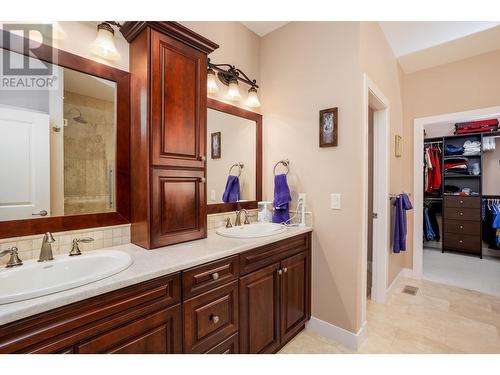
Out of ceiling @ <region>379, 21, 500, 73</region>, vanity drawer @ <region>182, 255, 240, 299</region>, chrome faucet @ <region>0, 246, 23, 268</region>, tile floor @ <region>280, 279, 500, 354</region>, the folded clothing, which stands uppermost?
ceiling @ <region>379, 21, 500, 73</region>

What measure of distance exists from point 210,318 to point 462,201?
15.2 ft

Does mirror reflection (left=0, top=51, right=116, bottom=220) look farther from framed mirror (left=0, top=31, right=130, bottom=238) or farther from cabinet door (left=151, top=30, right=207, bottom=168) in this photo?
cabinet door (left=151, top=30, right=207, bottom=168)

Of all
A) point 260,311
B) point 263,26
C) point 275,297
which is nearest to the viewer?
point 260,311

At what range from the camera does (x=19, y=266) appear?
40.7 inches

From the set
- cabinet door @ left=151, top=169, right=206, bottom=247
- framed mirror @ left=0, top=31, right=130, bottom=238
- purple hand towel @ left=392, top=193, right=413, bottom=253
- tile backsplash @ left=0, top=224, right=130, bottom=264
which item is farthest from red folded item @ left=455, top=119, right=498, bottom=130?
tile backsplash @ left=0, top=224, right=130, bottom=264

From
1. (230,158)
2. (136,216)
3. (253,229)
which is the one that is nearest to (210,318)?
(136,216)

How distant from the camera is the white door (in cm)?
114

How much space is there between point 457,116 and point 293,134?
86.5 inches

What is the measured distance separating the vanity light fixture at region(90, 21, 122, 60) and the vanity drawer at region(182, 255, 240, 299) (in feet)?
4.30

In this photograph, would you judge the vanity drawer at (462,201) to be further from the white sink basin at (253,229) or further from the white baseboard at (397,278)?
the white sink basin at (253,229)

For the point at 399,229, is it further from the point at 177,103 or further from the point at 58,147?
the point at 58,147

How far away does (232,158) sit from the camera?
216 centimetres
